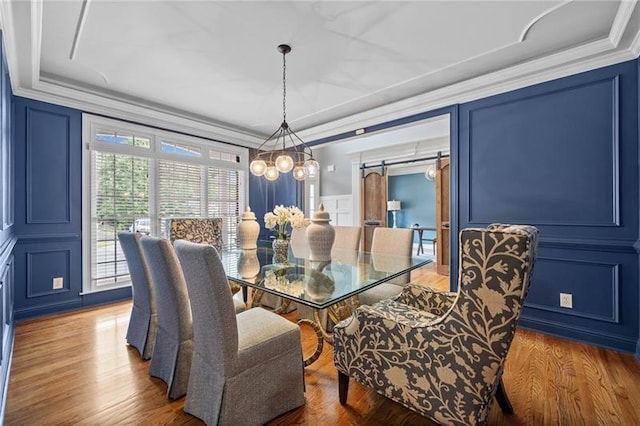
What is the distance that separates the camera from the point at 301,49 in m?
2.47

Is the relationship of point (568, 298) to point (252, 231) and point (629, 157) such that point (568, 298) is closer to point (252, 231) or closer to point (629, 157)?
point (629, 157)

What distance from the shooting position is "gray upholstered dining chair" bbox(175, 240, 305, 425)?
134 centimetres

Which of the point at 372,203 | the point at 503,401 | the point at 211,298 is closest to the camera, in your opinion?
the point at 211,298

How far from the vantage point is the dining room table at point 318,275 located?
1.65 m

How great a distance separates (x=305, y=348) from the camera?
2406 millimetres

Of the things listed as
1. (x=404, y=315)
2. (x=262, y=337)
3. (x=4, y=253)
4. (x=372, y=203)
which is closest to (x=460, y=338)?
(x=404, y=315)

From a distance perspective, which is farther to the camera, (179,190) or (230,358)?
(179,190)

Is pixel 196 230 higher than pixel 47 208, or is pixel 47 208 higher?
pixel 47 208

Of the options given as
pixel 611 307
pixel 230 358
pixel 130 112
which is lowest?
Result: pixel 611 307

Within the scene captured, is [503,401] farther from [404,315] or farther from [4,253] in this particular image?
[4,253]

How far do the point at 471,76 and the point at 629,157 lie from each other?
4.93ft

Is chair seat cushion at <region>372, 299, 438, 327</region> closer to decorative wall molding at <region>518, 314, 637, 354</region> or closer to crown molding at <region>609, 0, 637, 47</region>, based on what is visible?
decorative wall molding at <region>518, 314, 637, 354</region>

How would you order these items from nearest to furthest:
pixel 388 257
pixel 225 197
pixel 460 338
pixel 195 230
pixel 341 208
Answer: pixel 460 338
pixel 388 257
pixel 195 230
pixel 225 197
pixel 341 208

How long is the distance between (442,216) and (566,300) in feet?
8.83
